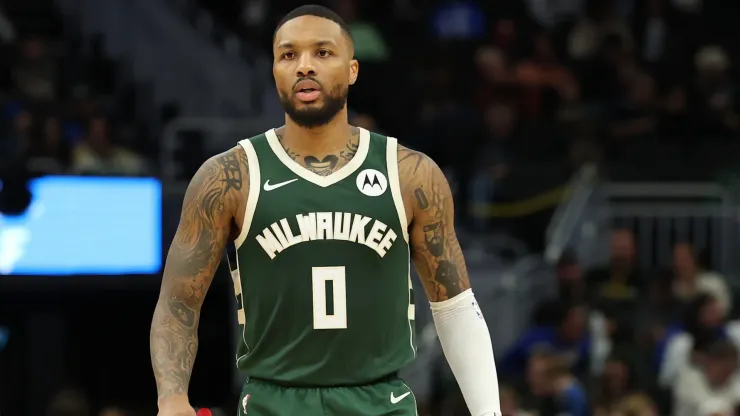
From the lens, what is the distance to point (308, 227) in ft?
17.0

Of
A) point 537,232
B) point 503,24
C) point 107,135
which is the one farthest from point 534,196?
point 107,135

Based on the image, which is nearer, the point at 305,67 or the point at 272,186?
the point at 305,67

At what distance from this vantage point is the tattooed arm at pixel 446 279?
533 centimetres

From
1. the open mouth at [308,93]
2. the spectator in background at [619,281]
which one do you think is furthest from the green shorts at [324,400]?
the spectator in background at [619,281]

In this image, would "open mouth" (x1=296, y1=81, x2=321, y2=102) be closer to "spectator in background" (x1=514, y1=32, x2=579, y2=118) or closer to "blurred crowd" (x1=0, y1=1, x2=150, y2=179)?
"blurred crowd" (x1=0, y1=1, x2=150, y2=179)

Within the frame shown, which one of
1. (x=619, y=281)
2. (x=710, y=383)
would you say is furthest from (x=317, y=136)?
(x=619, y=281)

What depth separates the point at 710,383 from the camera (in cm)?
1159

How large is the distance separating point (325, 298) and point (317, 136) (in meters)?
0.56

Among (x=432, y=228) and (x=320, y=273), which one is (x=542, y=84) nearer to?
(x=432, y=228)

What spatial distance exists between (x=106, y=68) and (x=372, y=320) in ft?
33.5

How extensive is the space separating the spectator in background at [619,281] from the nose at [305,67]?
302 inches

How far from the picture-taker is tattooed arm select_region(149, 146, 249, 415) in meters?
5.16

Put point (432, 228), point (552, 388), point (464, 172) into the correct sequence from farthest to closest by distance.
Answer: point (464, 172) → point (552, 388) → point (432, 228)

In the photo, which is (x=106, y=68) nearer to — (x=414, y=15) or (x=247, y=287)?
(x=414, y=15)
